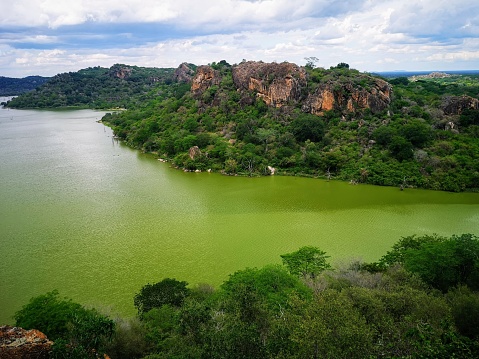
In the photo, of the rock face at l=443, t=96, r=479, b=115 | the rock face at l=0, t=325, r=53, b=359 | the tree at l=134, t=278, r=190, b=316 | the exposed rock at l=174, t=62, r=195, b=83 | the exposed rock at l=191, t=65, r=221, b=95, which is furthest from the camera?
the exposed rock at l=174, t=62, r=195, b=83

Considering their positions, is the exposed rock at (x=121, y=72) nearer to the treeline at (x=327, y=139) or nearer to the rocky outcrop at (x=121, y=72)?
the rocky outcrop at (x=121, y=72)

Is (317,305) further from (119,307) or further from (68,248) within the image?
(68,248)

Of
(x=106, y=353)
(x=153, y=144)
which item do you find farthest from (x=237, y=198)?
(x=153, y=144)

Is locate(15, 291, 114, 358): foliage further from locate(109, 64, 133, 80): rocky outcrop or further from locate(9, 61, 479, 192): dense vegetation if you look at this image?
locate(109, 64, 133, 80): rocky outcrop

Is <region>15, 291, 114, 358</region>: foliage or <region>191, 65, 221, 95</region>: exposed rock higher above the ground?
<region>191, 65, 221, 95</region>: exposed rock

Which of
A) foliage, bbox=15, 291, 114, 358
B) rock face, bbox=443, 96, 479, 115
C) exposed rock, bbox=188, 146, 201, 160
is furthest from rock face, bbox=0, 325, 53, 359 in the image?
rock face, bbox=443, 96, 479, 115

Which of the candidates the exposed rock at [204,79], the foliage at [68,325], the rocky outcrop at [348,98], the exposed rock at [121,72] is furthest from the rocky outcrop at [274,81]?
the exposed rock at [121,72]
